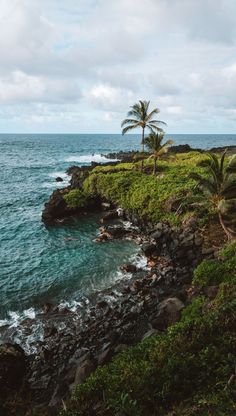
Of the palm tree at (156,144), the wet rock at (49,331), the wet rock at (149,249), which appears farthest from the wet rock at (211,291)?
the palm tree at (156,144)

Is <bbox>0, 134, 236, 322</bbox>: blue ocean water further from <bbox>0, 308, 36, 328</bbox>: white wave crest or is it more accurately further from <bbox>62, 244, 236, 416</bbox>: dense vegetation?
<bbox>62, 244, 236, 416</bbox>: dense vegetation

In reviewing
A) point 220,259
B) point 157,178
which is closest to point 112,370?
point 220,259

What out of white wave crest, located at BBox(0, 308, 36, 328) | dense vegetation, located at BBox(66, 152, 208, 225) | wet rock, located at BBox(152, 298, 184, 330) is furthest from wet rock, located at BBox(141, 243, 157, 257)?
white wave crest, located at BBox(0, 308, 36, 328)

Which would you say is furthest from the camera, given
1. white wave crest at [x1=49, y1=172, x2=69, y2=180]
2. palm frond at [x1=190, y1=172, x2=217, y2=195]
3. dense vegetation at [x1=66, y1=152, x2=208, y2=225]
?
white wave crest at [x1=49, y1=172, x2=69, y2=180]

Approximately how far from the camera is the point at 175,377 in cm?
923

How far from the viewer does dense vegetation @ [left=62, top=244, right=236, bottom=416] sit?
8.30 m

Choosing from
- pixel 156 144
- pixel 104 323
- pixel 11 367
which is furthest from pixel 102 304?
pixel 156 144

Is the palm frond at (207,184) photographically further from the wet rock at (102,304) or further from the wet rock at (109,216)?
the wet rock at (109,216)

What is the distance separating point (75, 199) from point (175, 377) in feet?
95.2

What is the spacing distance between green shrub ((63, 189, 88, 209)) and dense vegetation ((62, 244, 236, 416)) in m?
25.8

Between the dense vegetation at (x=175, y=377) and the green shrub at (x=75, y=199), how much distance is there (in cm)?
2581

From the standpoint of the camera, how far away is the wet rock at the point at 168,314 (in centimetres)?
1479

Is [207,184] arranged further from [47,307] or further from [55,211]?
[55,211]

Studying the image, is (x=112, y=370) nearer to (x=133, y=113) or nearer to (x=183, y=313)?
(x=183, y=313)
